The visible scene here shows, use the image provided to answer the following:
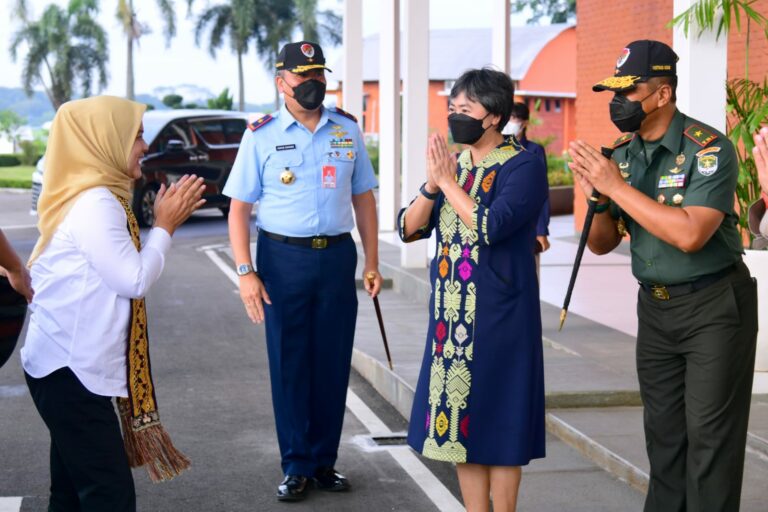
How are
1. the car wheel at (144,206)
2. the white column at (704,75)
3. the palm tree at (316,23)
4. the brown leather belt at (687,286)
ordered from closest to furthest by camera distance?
1. the brown leather belt at (687,286)
2. the white column at (704,75)
3. the car wheel at (144,206)
4. the palm tree at (316,23)

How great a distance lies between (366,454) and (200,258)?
10.6 metres

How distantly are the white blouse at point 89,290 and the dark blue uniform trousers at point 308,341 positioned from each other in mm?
1698

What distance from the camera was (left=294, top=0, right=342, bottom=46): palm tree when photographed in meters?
73.2

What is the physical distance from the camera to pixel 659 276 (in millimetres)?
4559

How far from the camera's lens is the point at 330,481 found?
245 inches

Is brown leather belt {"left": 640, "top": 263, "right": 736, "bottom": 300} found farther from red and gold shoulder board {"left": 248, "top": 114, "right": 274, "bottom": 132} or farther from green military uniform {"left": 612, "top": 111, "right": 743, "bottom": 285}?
red and gold shoulder board {"left": 248, "top": 114, "right": 274, "bottom": 132}

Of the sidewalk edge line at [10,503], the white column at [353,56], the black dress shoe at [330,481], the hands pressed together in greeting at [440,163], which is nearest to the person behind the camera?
the hands pressed together in greeting at [440,163]

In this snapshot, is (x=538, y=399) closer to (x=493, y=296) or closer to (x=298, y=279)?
(x=493, y=296)

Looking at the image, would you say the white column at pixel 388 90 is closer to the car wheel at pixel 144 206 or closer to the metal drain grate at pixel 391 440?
the car wheel at pixel 144 206

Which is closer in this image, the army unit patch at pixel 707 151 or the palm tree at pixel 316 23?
the army unit patch at pixel 707 151

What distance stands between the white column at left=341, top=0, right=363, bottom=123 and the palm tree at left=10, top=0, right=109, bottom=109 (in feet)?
183

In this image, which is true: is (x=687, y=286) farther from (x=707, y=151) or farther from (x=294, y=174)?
(x=294, y=174)

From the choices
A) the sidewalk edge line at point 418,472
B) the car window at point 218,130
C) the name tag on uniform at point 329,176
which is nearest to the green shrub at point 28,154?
the car window at point 218,130

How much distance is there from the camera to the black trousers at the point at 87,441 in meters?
4.28
